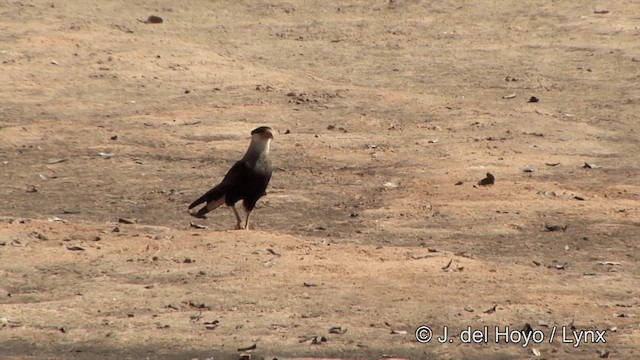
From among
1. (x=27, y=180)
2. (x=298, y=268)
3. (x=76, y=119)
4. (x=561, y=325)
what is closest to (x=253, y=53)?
(x=76, y=119)

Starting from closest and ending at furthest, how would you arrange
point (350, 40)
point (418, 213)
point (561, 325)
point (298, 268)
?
point (561, 325)
point (298, 268)
point (418, 213)
point (350, 40)

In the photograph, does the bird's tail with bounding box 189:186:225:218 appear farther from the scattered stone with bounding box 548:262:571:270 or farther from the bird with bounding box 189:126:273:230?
the scattered stone with bounding box 548:262:571:270

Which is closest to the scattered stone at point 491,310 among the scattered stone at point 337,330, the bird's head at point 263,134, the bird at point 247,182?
the scattered stone at point 337,330

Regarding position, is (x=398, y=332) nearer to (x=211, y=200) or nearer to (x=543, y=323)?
(x=543, y=323)

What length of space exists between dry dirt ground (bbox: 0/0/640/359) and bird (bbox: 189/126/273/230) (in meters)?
0.31

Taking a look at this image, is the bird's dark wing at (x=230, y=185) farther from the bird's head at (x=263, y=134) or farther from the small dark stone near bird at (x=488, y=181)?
the small dark stone near bird at (x=488, y=181)

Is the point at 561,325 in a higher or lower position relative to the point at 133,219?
higher

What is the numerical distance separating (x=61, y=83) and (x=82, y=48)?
1224 mm

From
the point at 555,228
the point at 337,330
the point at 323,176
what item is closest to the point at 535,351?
the point at 337,330

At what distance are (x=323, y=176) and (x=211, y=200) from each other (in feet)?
7.22

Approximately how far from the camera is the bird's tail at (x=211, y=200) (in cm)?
1041

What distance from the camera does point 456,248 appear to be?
10078 millimetres

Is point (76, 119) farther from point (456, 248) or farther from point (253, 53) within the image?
point (456, 248)

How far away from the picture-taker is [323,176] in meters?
12.5
